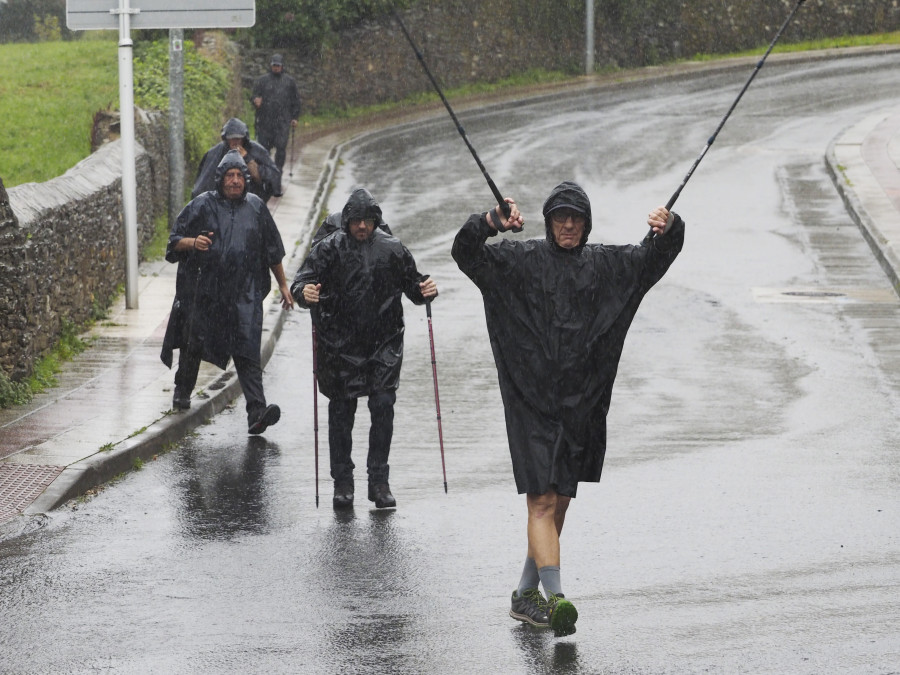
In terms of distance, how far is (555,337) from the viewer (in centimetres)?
676

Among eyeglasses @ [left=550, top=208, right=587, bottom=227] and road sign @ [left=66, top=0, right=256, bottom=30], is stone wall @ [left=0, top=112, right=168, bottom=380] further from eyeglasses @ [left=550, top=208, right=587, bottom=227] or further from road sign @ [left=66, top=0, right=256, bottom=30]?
eyeglasses @ [left=550, top=208, right=587, bottom=227]

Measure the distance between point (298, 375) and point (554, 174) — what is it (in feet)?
40.5

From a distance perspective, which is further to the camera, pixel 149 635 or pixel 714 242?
pixel 714 242

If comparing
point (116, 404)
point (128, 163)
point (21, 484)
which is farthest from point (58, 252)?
point (21, 484)

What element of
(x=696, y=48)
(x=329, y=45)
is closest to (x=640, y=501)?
(x=329, y=45)

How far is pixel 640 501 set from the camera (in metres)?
9.00

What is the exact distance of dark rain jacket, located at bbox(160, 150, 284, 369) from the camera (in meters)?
10.9

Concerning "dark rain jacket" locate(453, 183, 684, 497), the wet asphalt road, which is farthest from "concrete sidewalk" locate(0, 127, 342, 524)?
"dark rain jacket" locate(453, 183, 684, 497)

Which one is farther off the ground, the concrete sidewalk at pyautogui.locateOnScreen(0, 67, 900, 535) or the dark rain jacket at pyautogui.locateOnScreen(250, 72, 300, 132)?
the dark rain jacket at pyautogui.locateOnScreen(250, 72, 300, 132)

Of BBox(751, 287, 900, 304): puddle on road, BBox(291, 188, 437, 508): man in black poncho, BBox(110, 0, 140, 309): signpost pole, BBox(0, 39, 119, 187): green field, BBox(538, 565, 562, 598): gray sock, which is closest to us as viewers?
BBox(538, 565, 562, 598): gray sock

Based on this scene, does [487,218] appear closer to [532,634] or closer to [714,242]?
[532,634]

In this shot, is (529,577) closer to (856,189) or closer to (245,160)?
(245,160)

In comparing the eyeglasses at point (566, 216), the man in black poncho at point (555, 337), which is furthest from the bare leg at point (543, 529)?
the eyeglasses at point (566, 216)

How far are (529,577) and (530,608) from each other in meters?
0.19
